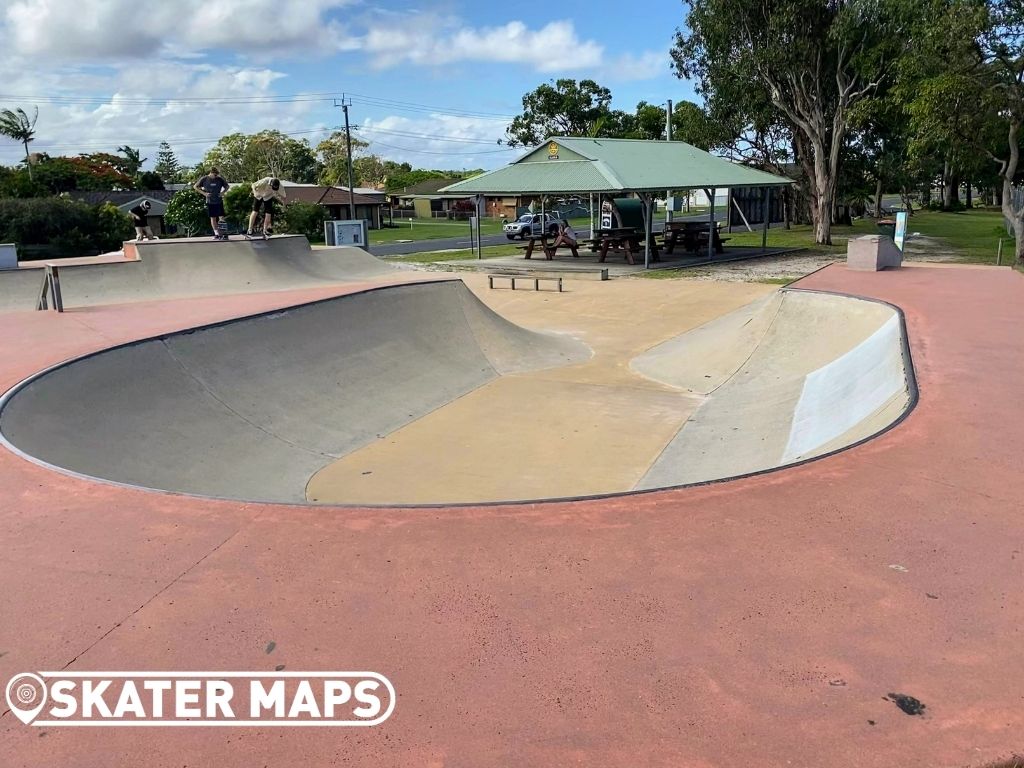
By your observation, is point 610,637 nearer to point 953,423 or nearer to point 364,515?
point 364,515

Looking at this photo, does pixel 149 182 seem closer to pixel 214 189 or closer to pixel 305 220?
pixel 305 220

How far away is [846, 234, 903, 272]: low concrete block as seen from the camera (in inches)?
638

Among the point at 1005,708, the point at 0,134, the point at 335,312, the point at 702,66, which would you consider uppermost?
the point at 0,134

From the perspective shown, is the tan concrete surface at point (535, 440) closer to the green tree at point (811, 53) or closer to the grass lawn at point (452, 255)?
the grass lawn at point (452, 255)

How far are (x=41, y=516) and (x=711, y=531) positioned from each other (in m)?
3.77

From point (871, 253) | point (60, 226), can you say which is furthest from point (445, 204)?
point (871, 253)

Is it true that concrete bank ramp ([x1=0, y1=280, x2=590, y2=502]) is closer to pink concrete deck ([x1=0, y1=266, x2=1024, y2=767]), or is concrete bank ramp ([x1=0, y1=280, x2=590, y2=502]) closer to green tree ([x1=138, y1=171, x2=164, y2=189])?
pink concrete deck ([x1=0, y1=266, x2=1024, y2=767])

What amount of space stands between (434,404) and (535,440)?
2254 mm

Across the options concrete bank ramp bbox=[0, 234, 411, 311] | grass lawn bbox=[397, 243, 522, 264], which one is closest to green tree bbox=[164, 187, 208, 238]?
grass lawn bbox=[397, 243, 522, 264]

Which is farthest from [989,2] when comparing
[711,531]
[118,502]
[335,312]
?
[118,502]

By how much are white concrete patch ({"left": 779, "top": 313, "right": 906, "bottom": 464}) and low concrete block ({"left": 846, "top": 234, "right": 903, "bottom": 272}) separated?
23.0ft

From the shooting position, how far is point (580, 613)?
3.25 m

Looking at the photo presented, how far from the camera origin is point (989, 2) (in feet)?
62.3

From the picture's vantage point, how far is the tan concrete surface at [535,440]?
7102 mm
